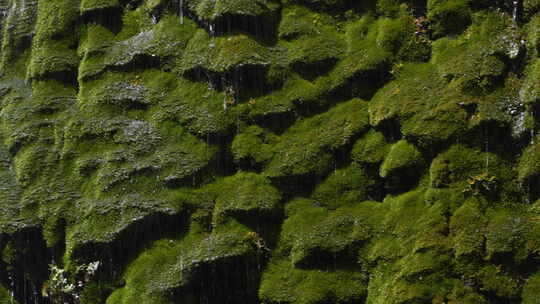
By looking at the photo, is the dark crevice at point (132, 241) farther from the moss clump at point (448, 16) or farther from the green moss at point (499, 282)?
the moss clump at point (448, 16)

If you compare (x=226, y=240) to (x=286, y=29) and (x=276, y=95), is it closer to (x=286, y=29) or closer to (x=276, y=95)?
(x=276, y=95)

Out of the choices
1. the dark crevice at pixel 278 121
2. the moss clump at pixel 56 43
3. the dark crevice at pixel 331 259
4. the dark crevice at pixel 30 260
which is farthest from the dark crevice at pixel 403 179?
the moss clump at pixel 56 43

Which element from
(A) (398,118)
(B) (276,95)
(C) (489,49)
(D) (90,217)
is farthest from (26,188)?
(C) (489,49)

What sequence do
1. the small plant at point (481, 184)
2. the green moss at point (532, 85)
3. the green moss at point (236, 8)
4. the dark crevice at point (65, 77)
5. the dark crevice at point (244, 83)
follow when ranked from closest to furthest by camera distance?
the green moss at point (532, 85), the small plant at point (481, 184), the dark crevice at point (244, 83), the green moss at point (236, 8), the dark crevice at point (65, 77)

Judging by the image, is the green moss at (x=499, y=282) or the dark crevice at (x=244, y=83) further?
the dark crevice at (x=244, y=83)

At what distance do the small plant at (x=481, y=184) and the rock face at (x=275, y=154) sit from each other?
25 millimetres

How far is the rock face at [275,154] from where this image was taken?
1124cm

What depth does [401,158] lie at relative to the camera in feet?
39.5

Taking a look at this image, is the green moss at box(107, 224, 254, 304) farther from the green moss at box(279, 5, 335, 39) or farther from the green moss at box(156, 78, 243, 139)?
the green moss at box(279, 5, 335, 39)

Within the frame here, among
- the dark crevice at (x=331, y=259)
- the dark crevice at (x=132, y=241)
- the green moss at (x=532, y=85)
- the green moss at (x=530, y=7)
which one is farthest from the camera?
the dark crevice at (x=132, y=241)

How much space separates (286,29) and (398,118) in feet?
11.8

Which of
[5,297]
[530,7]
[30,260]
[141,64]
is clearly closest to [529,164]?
[530,7]

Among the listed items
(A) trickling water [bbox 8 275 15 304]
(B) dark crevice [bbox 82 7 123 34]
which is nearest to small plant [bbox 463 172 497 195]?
(B) dark crevice [bbox 82 7 123 34]

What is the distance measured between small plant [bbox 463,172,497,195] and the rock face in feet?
0.08
